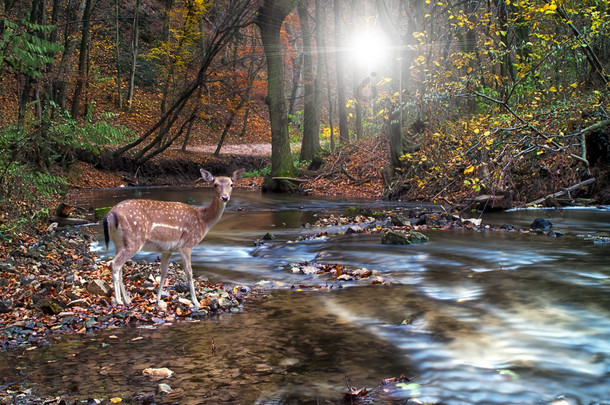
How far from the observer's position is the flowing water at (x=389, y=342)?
492 centimetres

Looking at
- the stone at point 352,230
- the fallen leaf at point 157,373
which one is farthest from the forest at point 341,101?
the fallen leaf at point 157,373

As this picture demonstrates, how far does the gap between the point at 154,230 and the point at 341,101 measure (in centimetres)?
2753

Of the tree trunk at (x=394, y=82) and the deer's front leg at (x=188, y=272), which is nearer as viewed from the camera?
the deer's front leg at (x=188, y=272)

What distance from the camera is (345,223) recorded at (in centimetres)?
1596

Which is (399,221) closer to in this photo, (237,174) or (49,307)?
(237,174)

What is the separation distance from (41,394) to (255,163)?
3396 cm

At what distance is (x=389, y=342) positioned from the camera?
6211 mm

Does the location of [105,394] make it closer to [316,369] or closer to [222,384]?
[222,384]

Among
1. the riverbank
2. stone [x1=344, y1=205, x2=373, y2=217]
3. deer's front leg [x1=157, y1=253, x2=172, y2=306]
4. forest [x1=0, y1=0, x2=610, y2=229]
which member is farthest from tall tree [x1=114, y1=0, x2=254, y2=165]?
deer's front leg [x1=157, y1=253, x2=172, y2=306]

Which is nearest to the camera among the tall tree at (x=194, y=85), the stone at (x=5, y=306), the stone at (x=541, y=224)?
the stone at (x=5, y=306)

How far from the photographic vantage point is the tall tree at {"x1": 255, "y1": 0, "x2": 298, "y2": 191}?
25.5 meters

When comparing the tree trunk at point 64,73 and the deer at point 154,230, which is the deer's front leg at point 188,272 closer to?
the deer at point 154,230

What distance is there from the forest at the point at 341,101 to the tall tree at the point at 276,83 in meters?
0.07

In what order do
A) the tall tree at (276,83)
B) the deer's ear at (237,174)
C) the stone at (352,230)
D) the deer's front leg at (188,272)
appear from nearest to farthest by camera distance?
the deer's front leg at (188,272)
the deer's ear at (237,174)
the stone at (352,230)
the tall tree at (276,83)
